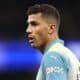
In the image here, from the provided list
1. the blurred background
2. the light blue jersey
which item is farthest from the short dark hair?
the blurred background

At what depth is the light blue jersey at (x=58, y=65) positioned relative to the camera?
181cm

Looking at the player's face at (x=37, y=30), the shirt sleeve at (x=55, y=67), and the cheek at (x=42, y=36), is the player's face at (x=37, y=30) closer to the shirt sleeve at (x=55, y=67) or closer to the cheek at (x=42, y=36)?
the cheek at (x=42, y=36)

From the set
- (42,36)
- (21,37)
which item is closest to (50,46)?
(42,36)

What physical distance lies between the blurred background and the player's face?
8.83 feet

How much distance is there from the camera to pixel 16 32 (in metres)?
4.94

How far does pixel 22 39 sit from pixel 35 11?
2.81 m

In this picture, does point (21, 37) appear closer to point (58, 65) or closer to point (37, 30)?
point (37, 30)

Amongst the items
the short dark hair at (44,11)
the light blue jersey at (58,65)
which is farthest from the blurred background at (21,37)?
the light blue jersey at (58,65)

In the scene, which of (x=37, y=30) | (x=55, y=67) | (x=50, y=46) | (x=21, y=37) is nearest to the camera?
(x=55, y=67)

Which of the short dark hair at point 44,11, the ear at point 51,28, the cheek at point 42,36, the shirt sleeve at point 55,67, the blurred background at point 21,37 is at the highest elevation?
the short dark hair at point 44,11

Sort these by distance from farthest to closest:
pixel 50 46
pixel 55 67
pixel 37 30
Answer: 1. pixel 37 30
2. pixel 50 46
3. pixel 55 67

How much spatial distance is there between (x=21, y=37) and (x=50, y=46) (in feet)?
9.76

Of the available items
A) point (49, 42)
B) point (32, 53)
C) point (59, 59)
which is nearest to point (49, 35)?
point (49, 42)

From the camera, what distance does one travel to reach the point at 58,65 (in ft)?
5.94
